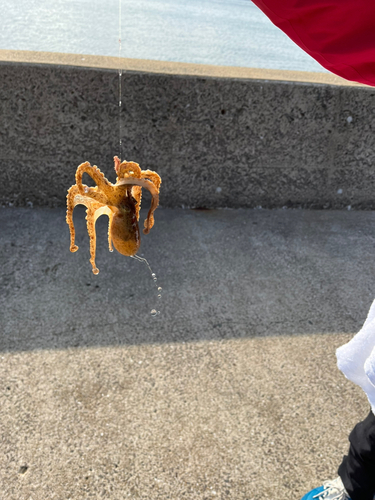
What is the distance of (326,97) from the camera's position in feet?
14.5

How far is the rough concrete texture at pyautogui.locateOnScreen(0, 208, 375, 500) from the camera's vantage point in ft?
7.03

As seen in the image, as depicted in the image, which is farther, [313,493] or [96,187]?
[313,493]

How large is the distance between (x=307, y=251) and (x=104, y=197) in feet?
8.92

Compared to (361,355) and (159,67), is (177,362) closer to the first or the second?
(361,355)

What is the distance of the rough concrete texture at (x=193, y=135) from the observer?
403 cm

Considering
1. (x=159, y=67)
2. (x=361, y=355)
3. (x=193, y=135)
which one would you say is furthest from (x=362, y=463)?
(x=159, y=67)

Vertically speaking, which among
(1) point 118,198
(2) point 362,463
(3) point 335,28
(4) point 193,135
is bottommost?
(2) point 362,463

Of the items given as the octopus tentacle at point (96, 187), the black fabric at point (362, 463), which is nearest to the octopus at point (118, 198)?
the octopus tentacle at point (96, 187)

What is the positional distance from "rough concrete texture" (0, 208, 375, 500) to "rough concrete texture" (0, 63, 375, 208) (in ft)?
1.71

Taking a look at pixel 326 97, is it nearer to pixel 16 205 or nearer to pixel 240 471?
pixel 16 205

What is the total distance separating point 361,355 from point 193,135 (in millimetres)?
3098

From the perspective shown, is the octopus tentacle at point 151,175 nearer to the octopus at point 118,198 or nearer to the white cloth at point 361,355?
the octopus at point 118,198

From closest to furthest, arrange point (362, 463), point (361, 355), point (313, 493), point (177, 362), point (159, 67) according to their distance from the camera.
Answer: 1. point (361, 355)
2. point (362, 463)
3. point (313, 493)
4. point (177, 362)
5. point (159, 67)

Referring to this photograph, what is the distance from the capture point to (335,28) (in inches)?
53.1
